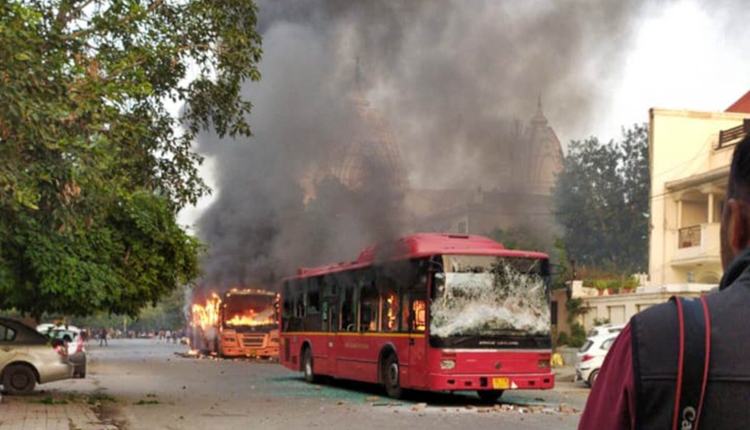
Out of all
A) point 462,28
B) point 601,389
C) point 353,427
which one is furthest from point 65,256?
point 601,389

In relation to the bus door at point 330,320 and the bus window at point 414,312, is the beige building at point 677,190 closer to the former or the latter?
the bus door at point 330,320

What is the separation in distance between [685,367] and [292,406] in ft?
52.3

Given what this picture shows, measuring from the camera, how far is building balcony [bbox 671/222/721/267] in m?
30.0

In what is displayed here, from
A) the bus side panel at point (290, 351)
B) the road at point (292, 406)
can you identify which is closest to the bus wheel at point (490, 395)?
the road at point (292, 406)

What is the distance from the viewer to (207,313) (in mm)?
40812

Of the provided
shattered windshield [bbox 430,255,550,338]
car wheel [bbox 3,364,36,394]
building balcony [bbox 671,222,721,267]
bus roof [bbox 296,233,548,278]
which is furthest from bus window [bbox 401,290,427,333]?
building balcony [bbox 671,222,721,267]

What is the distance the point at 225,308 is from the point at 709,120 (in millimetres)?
18337

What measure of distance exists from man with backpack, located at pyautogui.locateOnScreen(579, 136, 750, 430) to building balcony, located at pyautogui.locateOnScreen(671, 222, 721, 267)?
29.0 meters

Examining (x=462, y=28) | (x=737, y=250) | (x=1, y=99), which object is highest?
(x=462, y=28)

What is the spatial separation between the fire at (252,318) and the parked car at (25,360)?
57.0 feet

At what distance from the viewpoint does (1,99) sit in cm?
1039

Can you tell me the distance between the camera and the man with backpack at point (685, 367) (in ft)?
5.54

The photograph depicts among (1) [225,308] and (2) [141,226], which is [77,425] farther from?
(1) [225,308]

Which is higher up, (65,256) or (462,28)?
(462,28)
